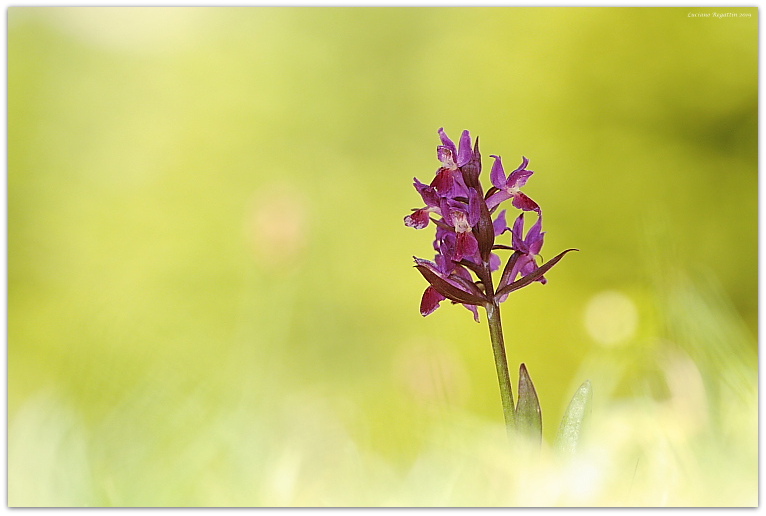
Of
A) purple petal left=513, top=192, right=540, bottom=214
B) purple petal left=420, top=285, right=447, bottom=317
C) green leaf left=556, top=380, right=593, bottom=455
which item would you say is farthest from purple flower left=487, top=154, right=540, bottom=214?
green leaf left=556, top=380, right=593, bottom=455

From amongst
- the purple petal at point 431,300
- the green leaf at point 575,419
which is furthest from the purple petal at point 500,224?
the green leaf at point 575,419

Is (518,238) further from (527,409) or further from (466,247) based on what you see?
(527,409)

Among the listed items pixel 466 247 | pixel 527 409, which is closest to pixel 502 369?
pixel 527 409

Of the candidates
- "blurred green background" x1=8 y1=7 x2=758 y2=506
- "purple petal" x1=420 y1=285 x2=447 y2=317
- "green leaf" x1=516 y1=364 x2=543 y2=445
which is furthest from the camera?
"blurred green background" x1=8 y1=7 x2=758 y2=506

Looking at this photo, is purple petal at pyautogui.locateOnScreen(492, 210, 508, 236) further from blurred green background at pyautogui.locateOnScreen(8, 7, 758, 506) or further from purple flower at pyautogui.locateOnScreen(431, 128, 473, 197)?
blurred green background at pyautogui.locateOnScreen(8, 7, 758, 506)

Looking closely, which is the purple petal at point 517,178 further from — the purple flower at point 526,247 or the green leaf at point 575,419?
the green leaf at point 575,419

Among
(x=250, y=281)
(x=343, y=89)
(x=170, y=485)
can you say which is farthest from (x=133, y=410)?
(x=343, y=89)
